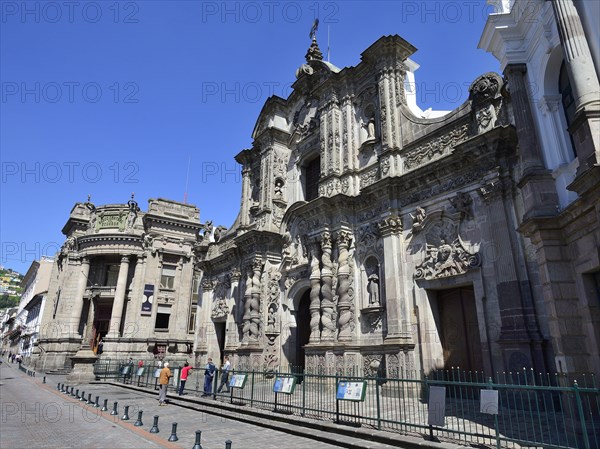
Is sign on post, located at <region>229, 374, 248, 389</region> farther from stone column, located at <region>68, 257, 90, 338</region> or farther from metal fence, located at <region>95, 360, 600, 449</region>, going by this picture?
stone column, located at <region>68, 257, 90, 338</region>

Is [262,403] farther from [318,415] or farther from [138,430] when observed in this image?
[138,430]

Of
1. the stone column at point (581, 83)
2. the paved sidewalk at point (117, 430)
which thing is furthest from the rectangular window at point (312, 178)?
the stone column at point (581, 83)

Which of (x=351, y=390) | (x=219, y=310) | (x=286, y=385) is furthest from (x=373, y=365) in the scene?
(x=219, y=310)

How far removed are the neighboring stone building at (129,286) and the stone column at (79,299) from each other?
0.22 ft

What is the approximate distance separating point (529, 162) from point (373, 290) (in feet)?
24.7

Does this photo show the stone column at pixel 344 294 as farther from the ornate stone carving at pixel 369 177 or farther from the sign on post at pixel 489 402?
the sign on post at pixel 489 402

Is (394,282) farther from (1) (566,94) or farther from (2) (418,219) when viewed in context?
(1) (566,94)

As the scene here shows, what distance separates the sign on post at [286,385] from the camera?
9.81m

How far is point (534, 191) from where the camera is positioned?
8.30m

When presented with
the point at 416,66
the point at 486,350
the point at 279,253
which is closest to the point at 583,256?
the point at 486,350

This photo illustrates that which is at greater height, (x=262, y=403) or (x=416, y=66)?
(x=416, y=66)

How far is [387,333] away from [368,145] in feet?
25.4

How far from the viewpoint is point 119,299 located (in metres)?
32.8

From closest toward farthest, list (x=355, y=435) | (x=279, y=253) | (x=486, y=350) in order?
1. (x=355, y=435)
2. (x=486, y=350)
3. (x=279, y=253)
